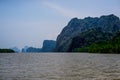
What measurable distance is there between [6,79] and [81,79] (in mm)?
11630

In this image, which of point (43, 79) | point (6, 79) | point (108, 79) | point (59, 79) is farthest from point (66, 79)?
point (6, 79)

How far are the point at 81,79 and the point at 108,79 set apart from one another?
162 inches

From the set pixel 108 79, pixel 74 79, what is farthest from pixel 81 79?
pixel 108 79

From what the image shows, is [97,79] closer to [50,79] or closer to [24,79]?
[50,79]

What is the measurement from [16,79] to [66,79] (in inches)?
308

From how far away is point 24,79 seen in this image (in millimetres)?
39688

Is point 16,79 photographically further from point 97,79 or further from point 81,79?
point 97,79

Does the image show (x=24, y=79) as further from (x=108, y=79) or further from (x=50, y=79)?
(x=108, y=79)

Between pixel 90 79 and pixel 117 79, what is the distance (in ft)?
13.4

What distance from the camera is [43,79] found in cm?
3988

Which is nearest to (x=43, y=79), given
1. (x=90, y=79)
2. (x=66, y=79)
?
(x=66, y=79)

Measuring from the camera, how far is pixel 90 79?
128 feet

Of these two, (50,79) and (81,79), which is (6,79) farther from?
(81,79)

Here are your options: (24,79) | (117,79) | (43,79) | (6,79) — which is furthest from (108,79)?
(6,79)
